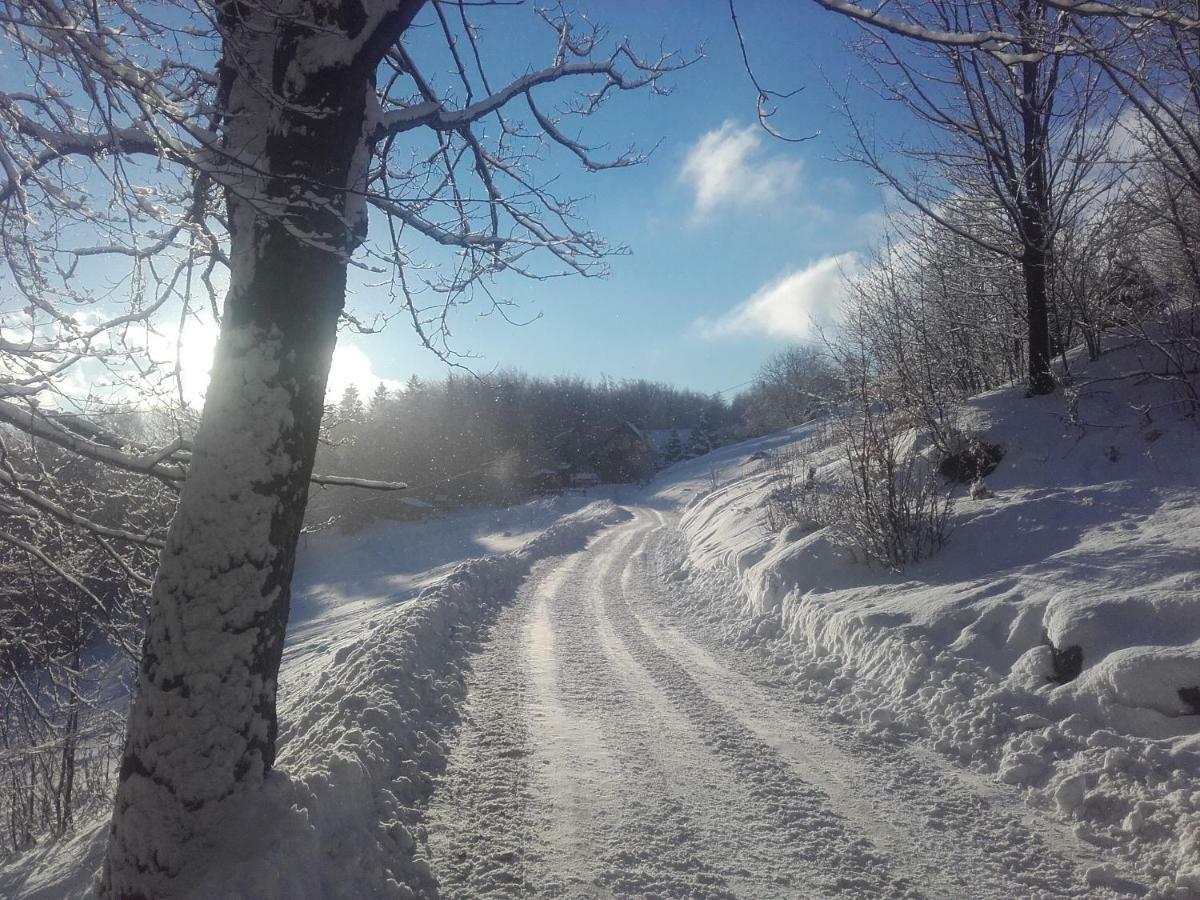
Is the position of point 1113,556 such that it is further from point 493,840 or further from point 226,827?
point 226,827

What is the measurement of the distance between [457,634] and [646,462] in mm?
47231

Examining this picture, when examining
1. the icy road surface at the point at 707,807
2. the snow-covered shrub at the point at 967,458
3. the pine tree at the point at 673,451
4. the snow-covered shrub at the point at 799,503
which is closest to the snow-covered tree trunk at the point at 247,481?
the icy road surface at the point at 707,807

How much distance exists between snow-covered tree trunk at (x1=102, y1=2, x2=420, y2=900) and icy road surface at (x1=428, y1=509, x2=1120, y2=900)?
1.17 meters

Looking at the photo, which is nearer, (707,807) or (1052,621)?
(707,807)

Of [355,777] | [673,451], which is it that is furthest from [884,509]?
[673,451]

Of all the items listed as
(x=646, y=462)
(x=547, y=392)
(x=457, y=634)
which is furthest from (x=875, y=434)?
(x=547, y=392)

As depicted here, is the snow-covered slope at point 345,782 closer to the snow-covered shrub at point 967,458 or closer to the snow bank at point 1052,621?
the snow bank at point 1052,621

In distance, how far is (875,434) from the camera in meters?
7.84

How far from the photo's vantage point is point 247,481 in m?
2.51

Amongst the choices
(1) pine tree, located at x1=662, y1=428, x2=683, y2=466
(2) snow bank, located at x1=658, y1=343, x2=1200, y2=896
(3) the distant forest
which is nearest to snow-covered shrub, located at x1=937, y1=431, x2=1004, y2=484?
(2) snow bank, located at x1=658, y1=343, x2=1200, y2=896

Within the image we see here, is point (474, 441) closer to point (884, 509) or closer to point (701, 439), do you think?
point (701, 439)

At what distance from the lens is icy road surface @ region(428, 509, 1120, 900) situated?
2.85 metres

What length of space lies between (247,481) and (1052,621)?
5.19m

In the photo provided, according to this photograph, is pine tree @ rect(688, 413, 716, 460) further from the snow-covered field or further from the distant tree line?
the snow-covered field
